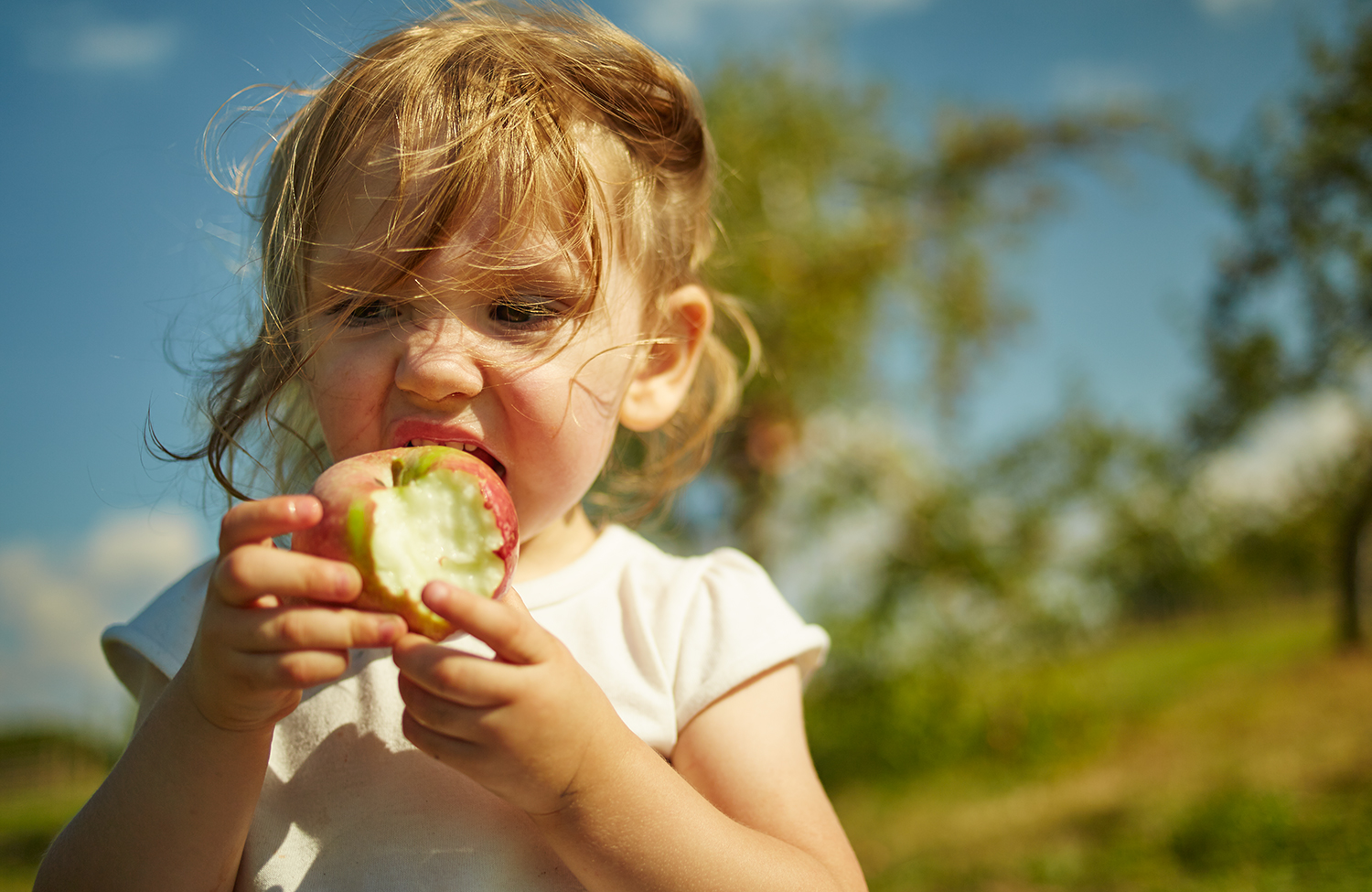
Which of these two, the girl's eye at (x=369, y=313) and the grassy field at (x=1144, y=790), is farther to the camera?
the grassy field at (x=1144, y=790)

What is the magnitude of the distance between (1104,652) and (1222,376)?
4.39 ft

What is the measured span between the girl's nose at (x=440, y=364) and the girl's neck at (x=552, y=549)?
303 millimetres

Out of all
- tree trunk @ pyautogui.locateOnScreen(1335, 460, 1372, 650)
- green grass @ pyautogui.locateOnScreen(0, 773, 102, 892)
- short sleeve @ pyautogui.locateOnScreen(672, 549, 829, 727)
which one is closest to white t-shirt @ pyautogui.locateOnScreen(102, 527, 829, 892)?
short sleeve @ pyautogui.locateOnScreen(672, 549, 829, 727)

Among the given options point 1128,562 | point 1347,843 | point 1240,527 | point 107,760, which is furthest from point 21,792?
point 1240,527

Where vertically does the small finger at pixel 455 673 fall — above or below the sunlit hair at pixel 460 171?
below

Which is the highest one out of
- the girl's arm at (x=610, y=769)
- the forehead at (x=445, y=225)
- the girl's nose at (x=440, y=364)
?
the forehead at (x=445, y=225)

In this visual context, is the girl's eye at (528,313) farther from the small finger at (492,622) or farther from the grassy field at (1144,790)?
the grassy field at (1144,790)

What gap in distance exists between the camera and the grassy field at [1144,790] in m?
2.39

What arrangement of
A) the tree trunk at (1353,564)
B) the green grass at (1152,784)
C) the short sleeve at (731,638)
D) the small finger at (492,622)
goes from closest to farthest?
the small finger at (492,622) → the short sleeve at (731,638) → the green grass at (1152,784) → the tree trunk at (1353,564)

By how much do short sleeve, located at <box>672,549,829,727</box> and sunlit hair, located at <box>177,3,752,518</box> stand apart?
1.29 feet

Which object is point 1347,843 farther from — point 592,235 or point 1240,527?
point 592,235

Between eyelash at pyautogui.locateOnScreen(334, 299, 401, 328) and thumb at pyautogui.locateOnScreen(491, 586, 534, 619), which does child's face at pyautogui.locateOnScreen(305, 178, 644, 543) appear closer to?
eyelash at pyautogui.locateOnScreen(334, 299, 401, 328)

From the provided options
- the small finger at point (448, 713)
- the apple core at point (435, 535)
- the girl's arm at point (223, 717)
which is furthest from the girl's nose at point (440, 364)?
the small finger at point (448, 713)

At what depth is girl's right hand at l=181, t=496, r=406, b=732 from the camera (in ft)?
2.33
